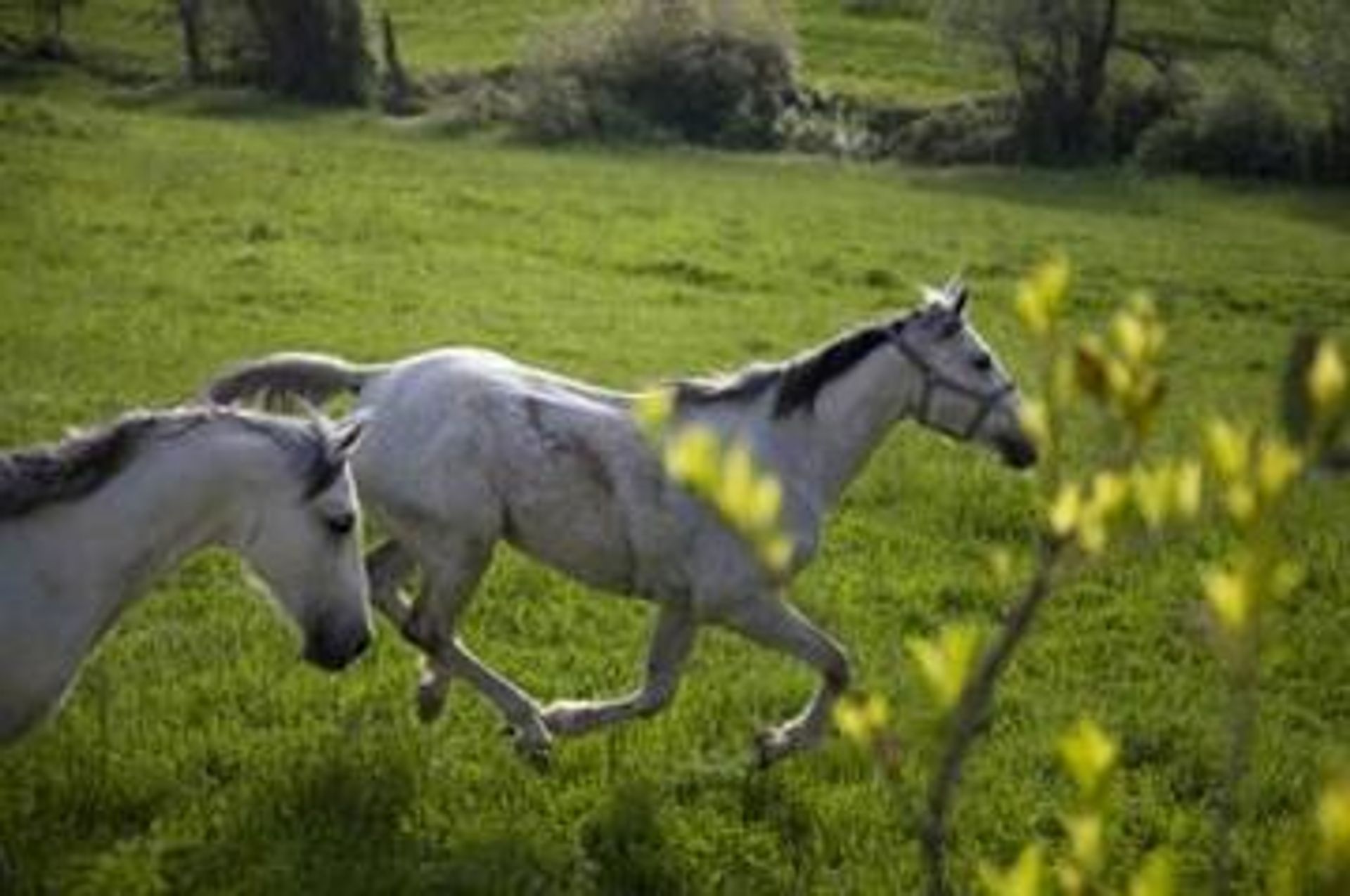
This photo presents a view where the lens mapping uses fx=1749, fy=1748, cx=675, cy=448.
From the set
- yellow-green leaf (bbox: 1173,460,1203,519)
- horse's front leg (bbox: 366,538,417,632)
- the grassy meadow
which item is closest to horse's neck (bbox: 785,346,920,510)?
the grassy meadow

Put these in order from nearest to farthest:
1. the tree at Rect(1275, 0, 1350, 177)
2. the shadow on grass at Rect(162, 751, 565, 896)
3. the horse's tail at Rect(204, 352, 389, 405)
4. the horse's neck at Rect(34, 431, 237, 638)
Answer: the horse's neck at Rect(34, 431, 237, 638) → the shadow on grass at Rect(162, 751, 565, 896) → the horse's tail at Rect(204, 352, 389, 405) → the tree at Rect(1275, 0, 1350, 177)

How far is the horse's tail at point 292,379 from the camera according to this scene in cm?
908

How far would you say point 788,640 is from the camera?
8.71 meters

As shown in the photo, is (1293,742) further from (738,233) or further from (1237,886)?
(738,233)

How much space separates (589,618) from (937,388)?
3299mm

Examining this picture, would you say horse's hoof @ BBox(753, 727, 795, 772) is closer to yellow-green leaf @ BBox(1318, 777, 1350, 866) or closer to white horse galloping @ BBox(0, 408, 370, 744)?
white horse galloping @ BBox(0, 408, 370, 744)

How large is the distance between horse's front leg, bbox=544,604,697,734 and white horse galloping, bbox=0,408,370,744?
69.9 inches

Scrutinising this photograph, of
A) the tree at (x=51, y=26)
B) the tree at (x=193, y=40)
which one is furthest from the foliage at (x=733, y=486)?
the tree at (x=51, y=26)

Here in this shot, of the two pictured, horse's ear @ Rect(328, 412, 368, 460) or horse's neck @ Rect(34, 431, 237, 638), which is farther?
horse's ear @ Rect(328, 412, 368, 460)

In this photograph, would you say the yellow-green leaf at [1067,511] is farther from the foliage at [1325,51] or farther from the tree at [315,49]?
the tree at [315,49]

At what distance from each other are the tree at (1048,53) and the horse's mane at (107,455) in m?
47.5

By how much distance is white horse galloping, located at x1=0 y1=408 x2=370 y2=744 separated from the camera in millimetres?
6613

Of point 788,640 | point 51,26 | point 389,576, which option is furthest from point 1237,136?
point 788,640

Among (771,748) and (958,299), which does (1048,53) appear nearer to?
(958,299)
